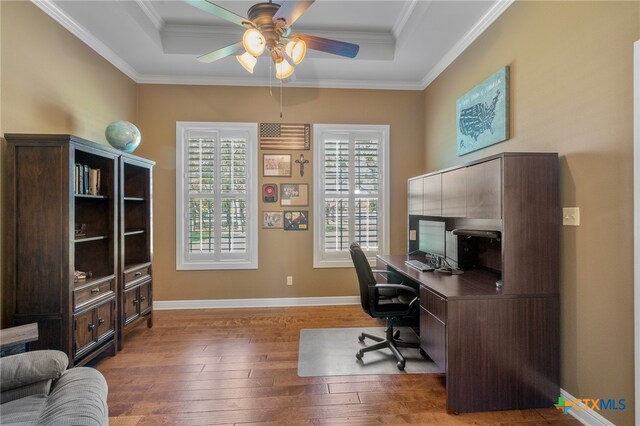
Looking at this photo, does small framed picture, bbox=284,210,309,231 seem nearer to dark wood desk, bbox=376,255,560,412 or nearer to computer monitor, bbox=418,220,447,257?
computer monitor, bbox=418,220,447,257

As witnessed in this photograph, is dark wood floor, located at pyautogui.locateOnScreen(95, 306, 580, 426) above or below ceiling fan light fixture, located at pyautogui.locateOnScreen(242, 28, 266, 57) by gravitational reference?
below

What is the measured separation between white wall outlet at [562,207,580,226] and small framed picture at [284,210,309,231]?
2705 millimetres

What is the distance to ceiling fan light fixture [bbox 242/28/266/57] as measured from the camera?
6.32 ft

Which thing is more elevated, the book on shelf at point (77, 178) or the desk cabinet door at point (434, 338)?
the book on shelf at point (77, 178)

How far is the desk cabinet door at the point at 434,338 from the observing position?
1.89 meters

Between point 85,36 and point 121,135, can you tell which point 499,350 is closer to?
point 121,135

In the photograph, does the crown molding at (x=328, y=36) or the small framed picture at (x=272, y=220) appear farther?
the small framed picture at (x=272, y=220)

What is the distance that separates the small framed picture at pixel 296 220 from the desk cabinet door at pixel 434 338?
2.04m

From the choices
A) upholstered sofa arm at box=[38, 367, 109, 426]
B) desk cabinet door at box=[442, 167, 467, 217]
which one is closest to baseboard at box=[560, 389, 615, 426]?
desk cabinet door at box=[442, 167, 467, 217]

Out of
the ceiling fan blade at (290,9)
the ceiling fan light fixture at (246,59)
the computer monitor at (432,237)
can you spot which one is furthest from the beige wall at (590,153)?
the ceiling fan light fixture at (246,59)

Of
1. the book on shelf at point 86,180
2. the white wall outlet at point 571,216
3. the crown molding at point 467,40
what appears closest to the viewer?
the white wall outlet at point 571,216

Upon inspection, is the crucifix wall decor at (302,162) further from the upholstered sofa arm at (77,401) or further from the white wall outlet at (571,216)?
the upholstered sofa arm at (77,401)

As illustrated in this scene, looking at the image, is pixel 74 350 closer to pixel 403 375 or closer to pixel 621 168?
pixel 403 375

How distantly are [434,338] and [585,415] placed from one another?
0.93 meters
